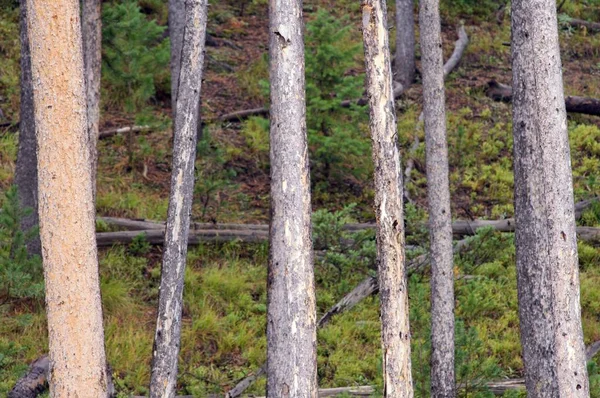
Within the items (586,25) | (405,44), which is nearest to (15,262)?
(405,44)

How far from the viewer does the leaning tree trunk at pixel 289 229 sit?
290 inches

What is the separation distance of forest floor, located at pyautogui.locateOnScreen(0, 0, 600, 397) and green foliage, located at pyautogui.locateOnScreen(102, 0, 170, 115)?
18cm

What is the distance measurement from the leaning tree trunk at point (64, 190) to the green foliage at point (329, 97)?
656 cm

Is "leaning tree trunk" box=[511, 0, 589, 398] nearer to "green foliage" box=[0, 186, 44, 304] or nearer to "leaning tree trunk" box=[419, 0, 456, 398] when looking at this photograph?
"leaning tree trunk" box=[419, 0, 456, 398]

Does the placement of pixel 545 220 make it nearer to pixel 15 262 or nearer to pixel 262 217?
pixel 15 262

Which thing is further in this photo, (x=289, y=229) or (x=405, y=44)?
(x=405, y=44)

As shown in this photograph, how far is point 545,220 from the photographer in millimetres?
7227

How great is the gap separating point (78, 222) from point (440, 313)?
405cm

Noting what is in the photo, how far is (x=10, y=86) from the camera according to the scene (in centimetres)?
1627

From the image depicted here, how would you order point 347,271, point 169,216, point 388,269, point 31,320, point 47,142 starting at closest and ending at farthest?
point 47,142
point 388,269
point 169,216
point 31,320
point 347,271

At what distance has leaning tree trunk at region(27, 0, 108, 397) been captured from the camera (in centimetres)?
663

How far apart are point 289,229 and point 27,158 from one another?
5346mm

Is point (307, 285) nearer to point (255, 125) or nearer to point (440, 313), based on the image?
point (440, 313)

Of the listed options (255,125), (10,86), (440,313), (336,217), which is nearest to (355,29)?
(255,125)
